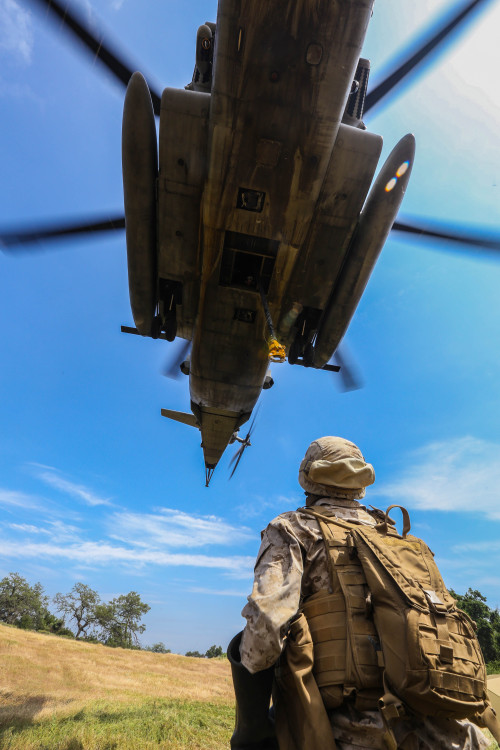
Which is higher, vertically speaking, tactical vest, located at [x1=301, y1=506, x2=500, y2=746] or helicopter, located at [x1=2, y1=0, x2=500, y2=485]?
helicopter, located at [x1=2, y1=0, x2=500, y2=485]

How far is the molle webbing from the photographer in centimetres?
158

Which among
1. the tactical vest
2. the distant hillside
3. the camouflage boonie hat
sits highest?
the camouflage boonie hat

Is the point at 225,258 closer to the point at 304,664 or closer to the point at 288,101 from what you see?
A: the point at 288,101

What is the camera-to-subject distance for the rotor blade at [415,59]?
376 centimetres

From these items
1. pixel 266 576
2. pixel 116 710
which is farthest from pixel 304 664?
pixel 116 710

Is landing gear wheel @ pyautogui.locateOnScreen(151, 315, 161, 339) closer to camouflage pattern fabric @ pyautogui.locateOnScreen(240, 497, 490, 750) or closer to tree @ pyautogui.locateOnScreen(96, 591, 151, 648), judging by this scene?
camouflage pattern fabric @ pyautogui.locateOnScreen(240, 497, 490, 750)

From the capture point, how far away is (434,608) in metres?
1.60

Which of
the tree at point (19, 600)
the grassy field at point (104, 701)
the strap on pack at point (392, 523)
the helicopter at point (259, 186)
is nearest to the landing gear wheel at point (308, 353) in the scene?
the helicopter at point (259, 186)

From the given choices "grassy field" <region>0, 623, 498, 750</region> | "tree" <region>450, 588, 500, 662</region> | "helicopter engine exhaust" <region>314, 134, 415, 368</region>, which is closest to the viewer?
"grassy field" <region>0, 623, 498, 750</region>

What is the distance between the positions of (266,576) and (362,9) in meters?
4.53

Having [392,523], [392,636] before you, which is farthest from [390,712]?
[392,523]

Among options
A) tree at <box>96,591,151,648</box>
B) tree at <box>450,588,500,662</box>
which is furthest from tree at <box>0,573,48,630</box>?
tree at <box>450,588,500,662</box>

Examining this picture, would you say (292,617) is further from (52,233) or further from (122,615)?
(122,615)

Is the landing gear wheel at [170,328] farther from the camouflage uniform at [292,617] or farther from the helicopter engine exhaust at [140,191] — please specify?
the camouflage uniform at [292,617]
